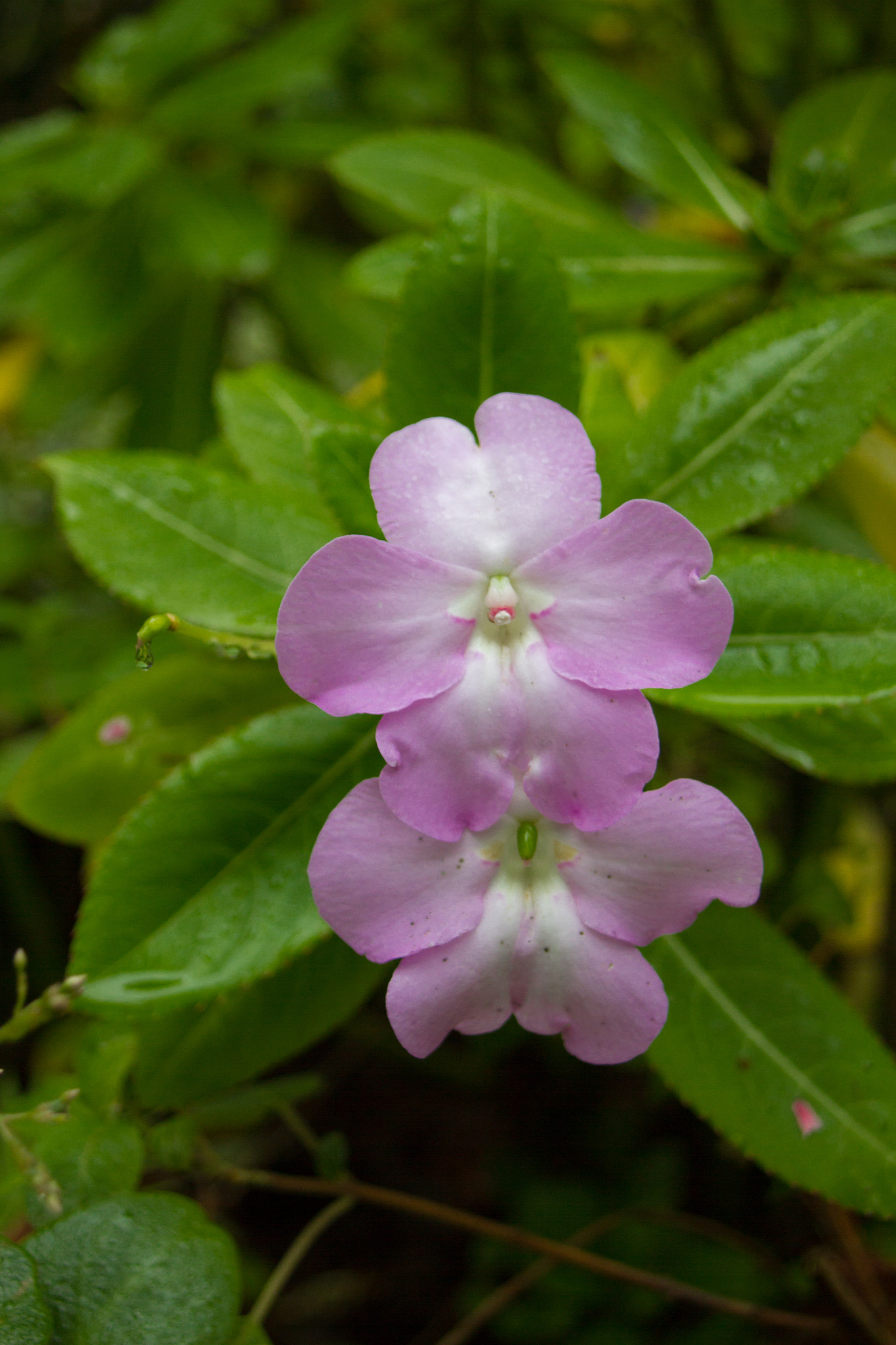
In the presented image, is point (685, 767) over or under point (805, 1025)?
under

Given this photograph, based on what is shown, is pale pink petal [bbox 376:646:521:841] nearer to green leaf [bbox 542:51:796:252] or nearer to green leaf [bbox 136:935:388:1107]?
green leaf [bbox 136:935:388:1107]

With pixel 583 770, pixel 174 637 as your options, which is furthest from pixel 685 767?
pixel 583 770

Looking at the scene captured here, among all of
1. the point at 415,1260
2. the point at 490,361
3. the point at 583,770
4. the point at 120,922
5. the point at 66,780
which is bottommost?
the point at 415,1260

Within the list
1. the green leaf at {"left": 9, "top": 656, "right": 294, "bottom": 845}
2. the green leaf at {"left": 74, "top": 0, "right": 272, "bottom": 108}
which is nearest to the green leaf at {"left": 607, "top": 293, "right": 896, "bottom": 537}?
the green leaf at {"left": 9, "top": 656, "right": 294, "bottom": 845}

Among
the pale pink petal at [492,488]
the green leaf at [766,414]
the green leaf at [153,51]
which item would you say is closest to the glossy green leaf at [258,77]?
the green leaf at [153,51]

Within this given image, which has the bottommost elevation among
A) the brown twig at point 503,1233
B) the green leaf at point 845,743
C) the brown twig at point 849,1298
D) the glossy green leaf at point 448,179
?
the brown twig at point 849,1298

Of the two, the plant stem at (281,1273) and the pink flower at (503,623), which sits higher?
the pink flower at (503,623)

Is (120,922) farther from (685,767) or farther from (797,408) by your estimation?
(685,767)

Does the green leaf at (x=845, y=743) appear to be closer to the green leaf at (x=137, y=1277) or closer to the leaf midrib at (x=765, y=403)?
the leaf midrib at (x=765, y=403)
